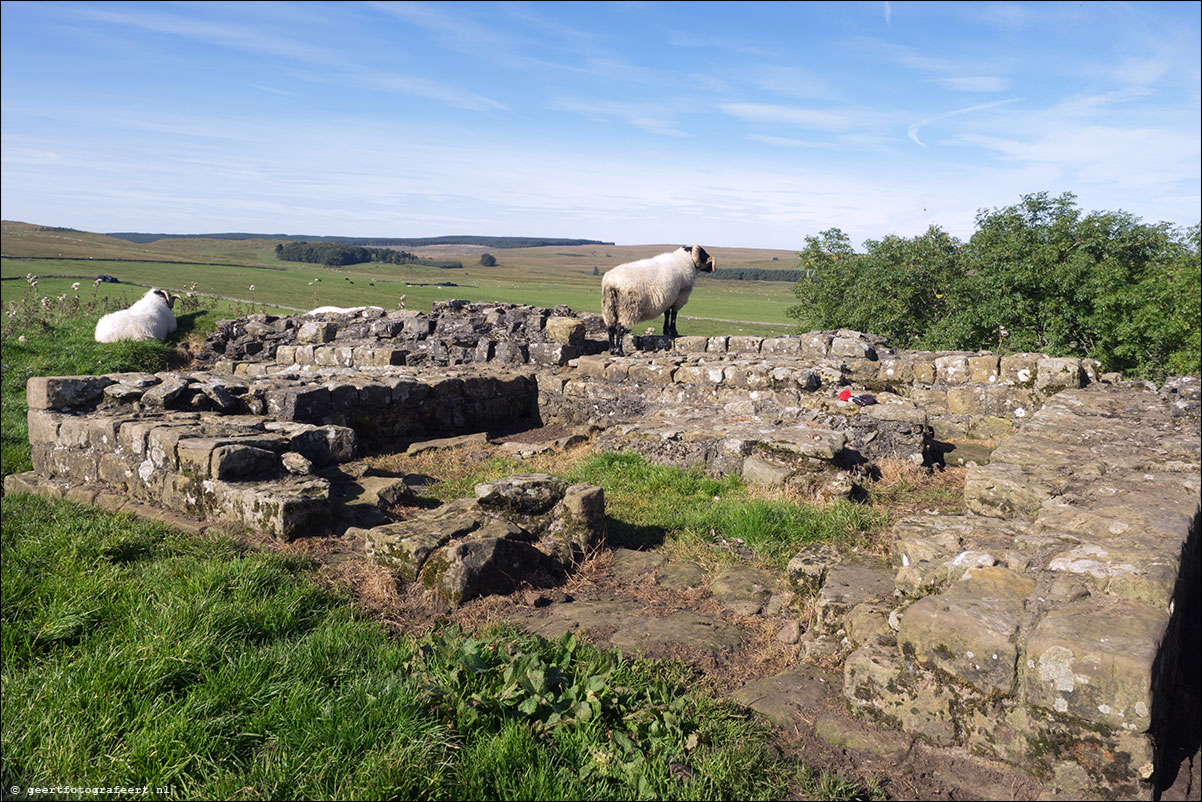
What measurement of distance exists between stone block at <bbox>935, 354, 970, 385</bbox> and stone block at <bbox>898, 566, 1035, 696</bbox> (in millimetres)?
8181

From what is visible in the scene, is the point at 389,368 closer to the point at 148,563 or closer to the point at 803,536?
the point at 148,563

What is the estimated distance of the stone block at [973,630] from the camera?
330cm

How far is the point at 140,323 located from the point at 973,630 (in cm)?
2059

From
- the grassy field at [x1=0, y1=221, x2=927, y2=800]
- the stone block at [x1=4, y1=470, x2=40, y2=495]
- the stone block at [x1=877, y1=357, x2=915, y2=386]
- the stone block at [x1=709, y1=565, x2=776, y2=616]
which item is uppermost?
the stone block at [x1=877, y1=357, x2=915, y2=386]

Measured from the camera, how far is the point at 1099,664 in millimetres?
3012

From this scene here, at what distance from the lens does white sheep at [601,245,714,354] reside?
46.1 feet

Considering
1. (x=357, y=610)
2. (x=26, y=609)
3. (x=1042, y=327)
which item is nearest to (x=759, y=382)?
(x=357, y=610)

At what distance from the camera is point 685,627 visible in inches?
191

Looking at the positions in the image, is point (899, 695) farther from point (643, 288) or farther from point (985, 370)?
point (643, 288)

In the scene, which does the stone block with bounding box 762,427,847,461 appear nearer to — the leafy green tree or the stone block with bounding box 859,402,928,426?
the stone block with bounding box 859,402,928,426

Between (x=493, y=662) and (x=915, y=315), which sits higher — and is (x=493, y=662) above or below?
below

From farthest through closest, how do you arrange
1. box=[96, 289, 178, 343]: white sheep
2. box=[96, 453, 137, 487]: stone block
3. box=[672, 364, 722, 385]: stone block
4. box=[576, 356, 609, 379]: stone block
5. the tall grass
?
box=[96, 289, 178, 343]: white sheep < box=[576, 356, 609, 379]: stone block < box=[672, 364, 722, 385]: stone block < box=[96, 453, 137, 487]: stone block < the tall grass

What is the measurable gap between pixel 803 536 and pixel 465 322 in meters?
10.7

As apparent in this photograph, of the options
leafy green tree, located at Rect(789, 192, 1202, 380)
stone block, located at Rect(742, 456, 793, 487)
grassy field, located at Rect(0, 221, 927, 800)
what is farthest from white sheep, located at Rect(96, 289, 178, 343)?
leafy green tree, located at Rect(789, 192, 1202, 380)
